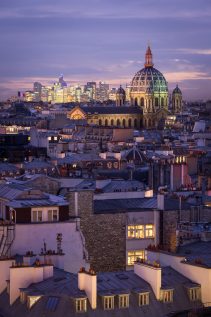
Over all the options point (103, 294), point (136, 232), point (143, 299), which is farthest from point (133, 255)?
point (103, 294)

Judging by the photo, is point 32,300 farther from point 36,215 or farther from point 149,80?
point 149,80

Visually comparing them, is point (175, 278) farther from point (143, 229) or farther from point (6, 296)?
point (143, 229)

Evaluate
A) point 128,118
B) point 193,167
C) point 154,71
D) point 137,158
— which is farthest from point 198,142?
point 154,71

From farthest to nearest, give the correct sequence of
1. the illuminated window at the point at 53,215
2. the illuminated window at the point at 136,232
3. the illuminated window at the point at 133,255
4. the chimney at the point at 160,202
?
1. the chimney at the point at 160,202
2. the illuminated window at the point at 136,232
3. the illuminated window at the point at 133,255
4. the illuminated window at the point at 53,215

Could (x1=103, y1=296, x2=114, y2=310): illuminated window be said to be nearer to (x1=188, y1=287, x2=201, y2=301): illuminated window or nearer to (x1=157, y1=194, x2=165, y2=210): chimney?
(x1=188, y1=287, x2=201, y2=301): illuminated window

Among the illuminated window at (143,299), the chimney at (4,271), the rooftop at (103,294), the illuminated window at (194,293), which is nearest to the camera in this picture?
the rooftop at (103,294)

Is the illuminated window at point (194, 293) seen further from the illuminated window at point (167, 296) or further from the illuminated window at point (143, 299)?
the illuminated window at point (143, 299)

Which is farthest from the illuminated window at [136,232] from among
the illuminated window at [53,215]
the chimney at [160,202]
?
the illuminated window at [53,215]
